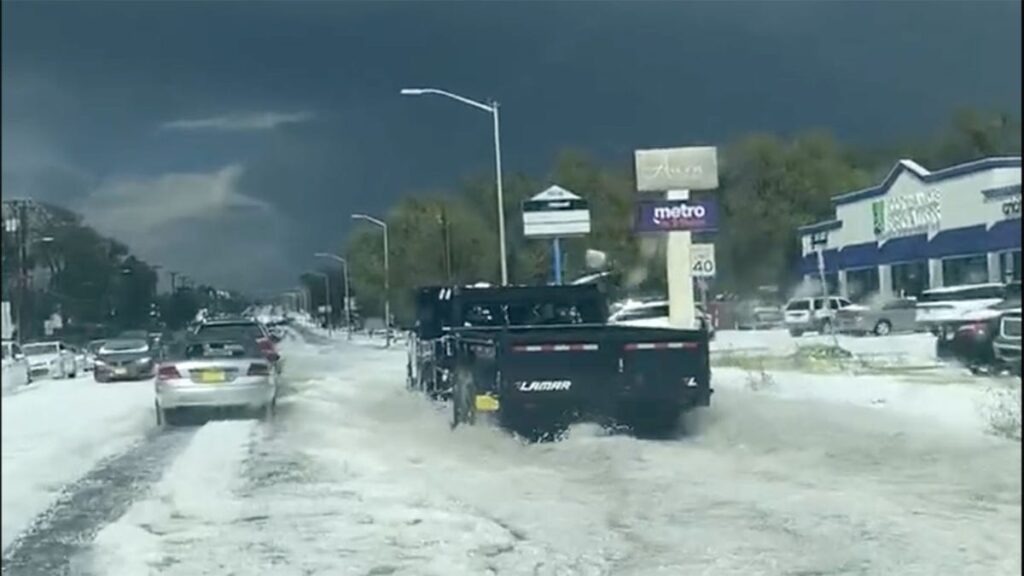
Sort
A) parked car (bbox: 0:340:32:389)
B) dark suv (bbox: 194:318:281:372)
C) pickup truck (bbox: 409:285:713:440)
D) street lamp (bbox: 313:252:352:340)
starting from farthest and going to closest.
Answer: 1. pickup truck (bbox: 409:285:713:440)
2. dark suv (bbox: 194:318:281:372)
3. street lamp (bbox: 313:252:352:340)
4. parked car (bbox: 0:340:32:389)

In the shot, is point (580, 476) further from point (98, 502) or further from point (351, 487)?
point (98, 502)

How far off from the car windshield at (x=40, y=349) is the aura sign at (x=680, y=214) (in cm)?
312

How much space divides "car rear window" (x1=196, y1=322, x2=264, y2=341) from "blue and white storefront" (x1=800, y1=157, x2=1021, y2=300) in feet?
8.99

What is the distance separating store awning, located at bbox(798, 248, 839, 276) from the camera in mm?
8172

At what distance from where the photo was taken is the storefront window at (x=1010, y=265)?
25.3 ft

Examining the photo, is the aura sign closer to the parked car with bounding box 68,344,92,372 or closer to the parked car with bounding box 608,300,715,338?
the parked car with bounding box 608,300,715,338

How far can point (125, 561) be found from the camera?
24.4ft

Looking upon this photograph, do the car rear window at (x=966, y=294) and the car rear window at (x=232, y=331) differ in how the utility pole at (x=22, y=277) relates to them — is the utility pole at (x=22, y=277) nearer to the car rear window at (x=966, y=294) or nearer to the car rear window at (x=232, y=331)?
the car rear window at (x=232, y=331)

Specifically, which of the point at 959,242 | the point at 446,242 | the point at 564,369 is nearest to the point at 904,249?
the point at 959,242

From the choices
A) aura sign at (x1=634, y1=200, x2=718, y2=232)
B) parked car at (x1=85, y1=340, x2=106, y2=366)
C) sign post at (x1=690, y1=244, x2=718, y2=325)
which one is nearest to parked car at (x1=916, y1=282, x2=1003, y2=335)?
sign post at (x1=690, y1=244, x2=718, y2=325)

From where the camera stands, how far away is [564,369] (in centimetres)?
1261

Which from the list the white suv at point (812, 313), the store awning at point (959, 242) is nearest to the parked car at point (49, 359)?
the white suv at point (812, 313)

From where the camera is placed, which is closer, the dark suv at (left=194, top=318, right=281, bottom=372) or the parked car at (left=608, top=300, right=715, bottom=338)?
the dark suv at (left=194, top=318, right=281, bottom=372)

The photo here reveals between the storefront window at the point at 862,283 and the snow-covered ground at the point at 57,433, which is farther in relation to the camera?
the storefront window at the point at 862,283
